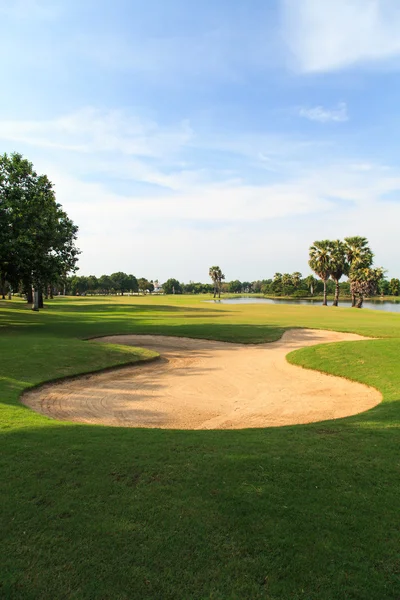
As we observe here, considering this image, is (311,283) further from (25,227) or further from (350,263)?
(25,227)

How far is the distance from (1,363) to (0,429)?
7.84 metres

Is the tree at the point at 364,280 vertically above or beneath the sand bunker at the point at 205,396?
above

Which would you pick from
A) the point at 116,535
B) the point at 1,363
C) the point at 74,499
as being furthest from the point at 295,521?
the point at 1,363

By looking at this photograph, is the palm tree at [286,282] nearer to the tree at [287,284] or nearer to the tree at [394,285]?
the tree at [287,284]

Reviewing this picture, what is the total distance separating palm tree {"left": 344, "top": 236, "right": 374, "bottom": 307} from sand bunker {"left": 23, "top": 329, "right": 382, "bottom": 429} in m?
66.4

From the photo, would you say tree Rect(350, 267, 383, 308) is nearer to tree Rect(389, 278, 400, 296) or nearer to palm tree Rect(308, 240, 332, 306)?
palm tree Rect(308, 240, 332, 306)

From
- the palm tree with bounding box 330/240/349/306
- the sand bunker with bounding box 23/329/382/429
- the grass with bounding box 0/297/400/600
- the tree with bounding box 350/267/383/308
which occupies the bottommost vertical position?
the sand bunker with bounding box 23/329/382/429

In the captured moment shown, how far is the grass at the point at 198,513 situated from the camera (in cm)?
340

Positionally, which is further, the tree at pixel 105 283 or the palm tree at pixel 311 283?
the tree at pixel 105 283

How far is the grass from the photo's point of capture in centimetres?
340

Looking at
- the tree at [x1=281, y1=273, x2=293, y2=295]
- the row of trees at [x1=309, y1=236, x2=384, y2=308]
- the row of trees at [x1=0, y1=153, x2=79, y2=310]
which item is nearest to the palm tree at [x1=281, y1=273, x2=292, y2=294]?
the tree at [x1=281, y1=273, x2=293, y2=295]

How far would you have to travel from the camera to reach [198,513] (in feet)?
A: 14.0

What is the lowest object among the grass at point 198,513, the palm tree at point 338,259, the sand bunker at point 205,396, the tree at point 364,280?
the sand bunker at point 205,396

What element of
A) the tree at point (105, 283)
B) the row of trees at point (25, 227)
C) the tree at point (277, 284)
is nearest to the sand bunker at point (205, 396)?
the row of trees at point (25, 227)
